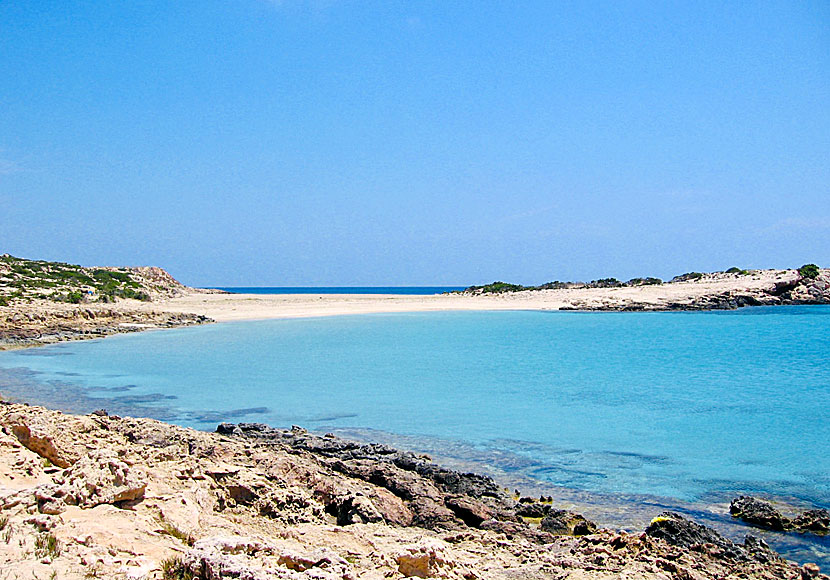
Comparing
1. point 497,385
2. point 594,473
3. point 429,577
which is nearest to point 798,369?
point 497,385

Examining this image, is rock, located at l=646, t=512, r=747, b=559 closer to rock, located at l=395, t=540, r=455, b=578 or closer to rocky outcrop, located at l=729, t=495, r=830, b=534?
rocky outcrop, located at l=729, t=495, r=830, b=534

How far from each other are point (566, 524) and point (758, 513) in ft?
6.91

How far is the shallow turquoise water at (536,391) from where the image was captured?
903cm

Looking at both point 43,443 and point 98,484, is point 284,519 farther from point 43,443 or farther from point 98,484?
point 43,443

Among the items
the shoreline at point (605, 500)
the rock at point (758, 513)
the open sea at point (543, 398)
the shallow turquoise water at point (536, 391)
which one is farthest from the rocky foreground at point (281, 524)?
the shallow turquoise water at point (536, 391)

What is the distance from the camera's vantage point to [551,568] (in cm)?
479

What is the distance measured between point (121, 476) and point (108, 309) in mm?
32804

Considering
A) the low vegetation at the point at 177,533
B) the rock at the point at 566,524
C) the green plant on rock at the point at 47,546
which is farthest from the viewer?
the rock at the point at 566,524

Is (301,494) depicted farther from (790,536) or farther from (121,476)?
(790,536)

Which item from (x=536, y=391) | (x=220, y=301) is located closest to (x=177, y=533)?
(x=536, y=391)

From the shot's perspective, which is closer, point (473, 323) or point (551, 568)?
point (551, 568)

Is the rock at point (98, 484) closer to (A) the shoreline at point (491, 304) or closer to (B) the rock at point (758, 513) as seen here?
(B) the rock at point (758, 513)

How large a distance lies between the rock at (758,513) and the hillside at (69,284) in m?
32.6

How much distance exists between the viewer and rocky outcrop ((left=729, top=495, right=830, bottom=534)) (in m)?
6.36
